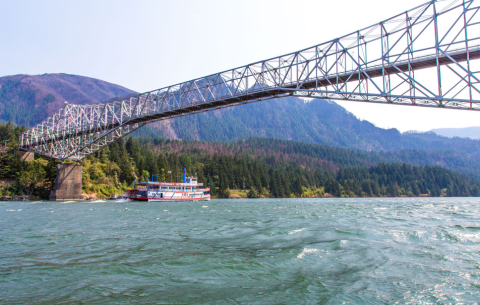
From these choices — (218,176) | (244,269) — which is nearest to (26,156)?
(218,176)

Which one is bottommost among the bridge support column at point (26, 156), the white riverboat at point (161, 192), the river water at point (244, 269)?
the river water at point (244, 269)

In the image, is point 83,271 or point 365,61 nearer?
point 83,271

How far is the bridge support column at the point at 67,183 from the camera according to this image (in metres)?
61.4

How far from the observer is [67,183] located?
204ft

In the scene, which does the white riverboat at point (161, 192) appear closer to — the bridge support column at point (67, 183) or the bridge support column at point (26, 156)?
the bridge support column at point (67, 183)

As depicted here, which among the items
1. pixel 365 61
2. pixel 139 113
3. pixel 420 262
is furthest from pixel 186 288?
pixel 139 113

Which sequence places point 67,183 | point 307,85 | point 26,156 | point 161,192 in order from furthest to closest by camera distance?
point 26,156 → point 161,192 → point 67,183 → point 307,85

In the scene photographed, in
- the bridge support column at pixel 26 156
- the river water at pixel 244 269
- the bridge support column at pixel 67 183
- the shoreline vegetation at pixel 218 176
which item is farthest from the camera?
the bridge support column at pixel 26 156

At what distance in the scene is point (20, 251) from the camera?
1166 cm

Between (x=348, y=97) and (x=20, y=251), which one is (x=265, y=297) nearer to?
(x=20, y=251)

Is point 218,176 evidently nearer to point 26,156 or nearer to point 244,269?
point 26,156

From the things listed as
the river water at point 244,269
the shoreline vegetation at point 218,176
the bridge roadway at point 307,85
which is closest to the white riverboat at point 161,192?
the shoreline vegetation at point 218,176

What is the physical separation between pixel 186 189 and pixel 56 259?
229 feet

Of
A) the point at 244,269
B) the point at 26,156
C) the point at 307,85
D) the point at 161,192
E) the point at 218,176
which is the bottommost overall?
the point at 244,269
